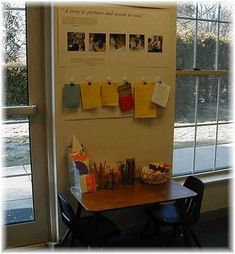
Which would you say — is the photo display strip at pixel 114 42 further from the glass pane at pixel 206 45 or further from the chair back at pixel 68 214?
the chair back at pixel 68 214

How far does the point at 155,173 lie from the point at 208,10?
1.54 metres

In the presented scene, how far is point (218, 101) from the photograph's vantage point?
3061 millimetres

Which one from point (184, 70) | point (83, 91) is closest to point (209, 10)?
point (184, 70)

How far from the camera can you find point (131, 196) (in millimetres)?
2117

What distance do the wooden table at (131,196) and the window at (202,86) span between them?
0.72 m

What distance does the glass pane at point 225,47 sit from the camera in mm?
2963

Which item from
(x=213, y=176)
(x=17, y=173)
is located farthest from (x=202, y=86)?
(x=17, y=173)

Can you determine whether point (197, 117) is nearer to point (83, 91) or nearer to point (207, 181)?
point (207, 181)

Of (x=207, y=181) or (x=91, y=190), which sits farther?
(x=207, y=181)

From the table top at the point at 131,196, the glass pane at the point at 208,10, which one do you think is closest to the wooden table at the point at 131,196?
the table top at the point at 131,196

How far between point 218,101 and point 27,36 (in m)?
1.79

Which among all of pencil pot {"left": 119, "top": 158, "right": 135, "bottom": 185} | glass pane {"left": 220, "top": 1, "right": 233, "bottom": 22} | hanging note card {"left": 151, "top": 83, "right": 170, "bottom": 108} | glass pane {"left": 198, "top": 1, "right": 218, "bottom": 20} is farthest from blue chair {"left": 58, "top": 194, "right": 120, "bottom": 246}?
glass pane {"left": 220, "top": 1, "right": 233, "bottom": 22}

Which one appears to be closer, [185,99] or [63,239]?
[63,239]

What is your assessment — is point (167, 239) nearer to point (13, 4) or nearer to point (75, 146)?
point (75, 146)
